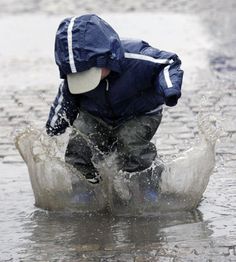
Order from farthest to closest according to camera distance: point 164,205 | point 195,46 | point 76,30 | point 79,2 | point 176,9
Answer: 1. point 79,2
2. point 176,9
3. point 195,46
4. point 164,205
5. point 76,30

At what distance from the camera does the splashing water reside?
564 cm

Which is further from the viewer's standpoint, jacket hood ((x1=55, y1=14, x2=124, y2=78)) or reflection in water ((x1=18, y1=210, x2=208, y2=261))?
jacket hood ((x1=55, y1=14, x2=124, y2=78))

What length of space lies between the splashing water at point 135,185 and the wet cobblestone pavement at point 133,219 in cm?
10

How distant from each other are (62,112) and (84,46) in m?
0.75

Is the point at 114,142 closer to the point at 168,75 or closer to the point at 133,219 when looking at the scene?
the point at 133,219

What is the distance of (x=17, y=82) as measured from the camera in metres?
9.94

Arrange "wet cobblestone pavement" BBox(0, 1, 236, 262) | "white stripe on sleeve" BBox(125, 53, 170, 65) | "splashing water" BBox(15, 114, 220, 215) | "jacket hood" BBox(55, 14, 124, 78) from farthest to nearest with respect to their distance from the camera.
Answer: "splashing water" BBox(15, 114, 220, 215)
"white stripe on sleeve" BBox(125, 53, 170, 65)
"jacket hood" BBox(55, 14, 124, 78)
"wet cobblestone pavement" BBox(0, 1, 236, 262)

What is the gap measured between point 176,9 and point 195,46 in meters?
3.39

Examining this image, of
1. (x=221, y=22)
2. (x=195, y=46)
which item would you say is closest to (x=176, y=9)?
(x=221, y=22)

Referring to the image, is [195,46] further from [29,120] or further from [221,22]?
[29,120]

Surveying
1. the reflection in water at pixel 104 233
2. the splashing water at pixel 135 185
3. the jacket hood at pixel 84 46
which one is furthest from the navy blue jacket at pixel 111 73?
the reflection in water at pixel 104 233

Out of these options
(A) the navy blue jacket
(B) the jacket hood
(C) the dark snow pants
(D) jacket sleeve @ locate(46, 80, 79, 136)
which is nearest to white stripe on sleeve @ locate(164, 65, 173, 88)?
(A) the navy blue jacket

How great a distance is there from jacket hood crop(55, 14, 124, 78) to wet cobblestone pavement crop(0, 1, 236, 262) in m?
1.03

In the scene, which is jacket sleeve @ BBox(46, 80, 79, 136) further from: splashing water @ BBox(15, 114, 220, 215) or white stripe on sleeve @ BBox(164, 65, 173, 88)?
white stripe on sleeve @ BBox(164, 65, 173, 88)
